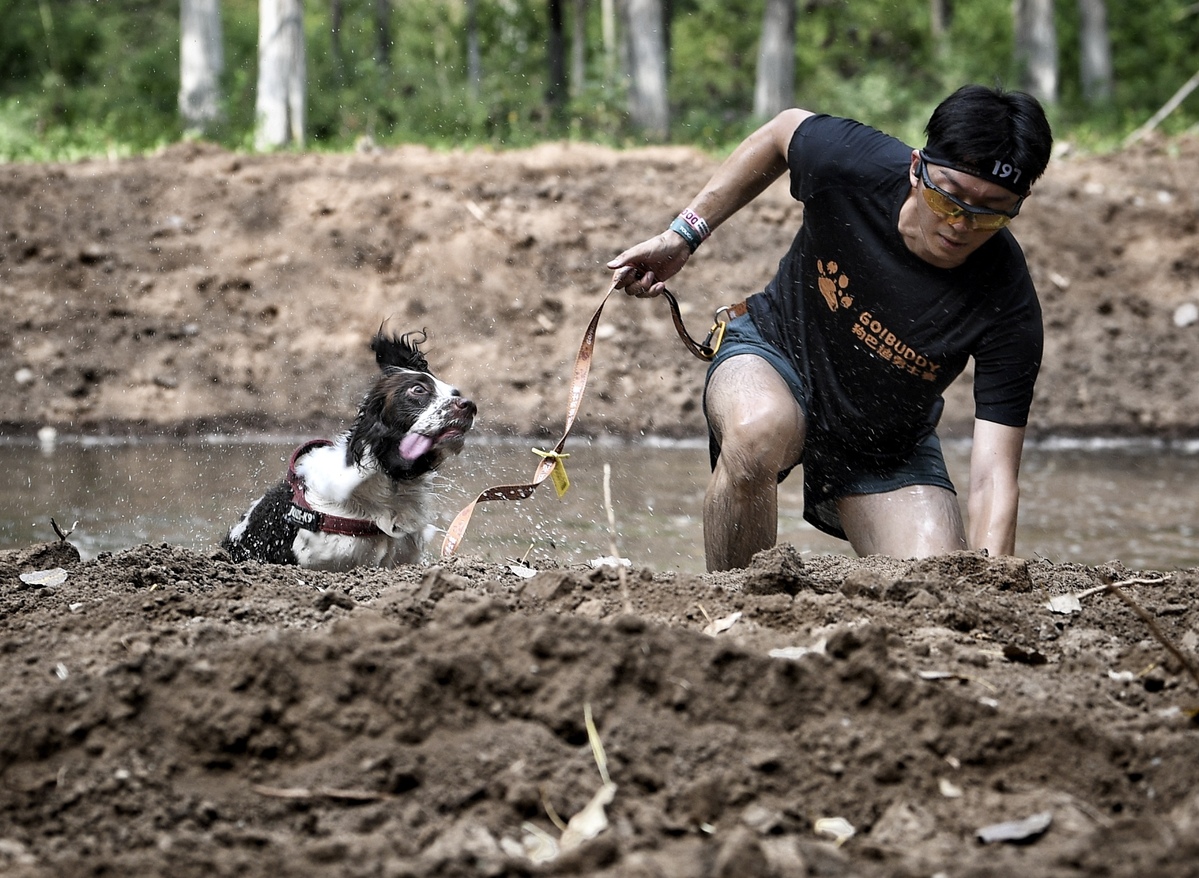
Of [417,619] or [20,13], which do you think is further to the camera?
[20,13]

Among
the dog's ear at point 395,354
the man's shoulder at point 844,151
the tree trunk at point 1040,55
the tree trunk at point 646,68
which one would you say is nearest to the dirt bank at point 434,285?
the tree trunk at point 646,68

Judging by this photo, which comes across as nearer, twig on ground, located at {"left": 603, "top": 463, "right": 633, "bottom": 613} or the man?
twig on ground, located at {"left": 603, "top": 463, "right": 633, "bottom": 613}

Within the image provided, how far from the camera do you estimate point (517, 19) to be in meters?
34.2

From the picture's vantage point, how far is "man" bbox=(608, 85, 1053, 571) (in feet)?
14.6

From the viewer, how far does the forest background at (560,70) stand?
1794cm

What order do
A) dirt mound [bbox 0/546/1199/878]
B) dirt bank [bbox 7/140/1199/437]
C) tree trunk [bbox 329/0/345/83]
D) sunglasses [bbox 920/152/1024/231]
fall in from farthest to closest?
tree trunk [bbox 329/0/345/83] → dirt bank [bbox 7/140/1199/437] → sunglasses [bbox 920/152/1024/231] → dirt mound [bbox 0/546/1199/878]

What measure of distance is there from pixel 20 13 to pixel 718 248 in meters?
19.6

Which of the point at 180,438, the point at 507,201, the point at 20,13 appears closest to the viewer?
the point at 180,438

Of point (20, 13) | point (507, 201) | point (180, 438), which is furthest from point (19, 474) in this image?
point (20, 13)

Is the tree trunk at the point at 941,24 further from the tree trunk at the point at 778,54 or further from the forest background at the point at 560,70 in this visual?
the tree trunk at the point at 778,54

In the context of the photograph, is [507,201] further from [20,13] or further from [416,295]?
[20,13]

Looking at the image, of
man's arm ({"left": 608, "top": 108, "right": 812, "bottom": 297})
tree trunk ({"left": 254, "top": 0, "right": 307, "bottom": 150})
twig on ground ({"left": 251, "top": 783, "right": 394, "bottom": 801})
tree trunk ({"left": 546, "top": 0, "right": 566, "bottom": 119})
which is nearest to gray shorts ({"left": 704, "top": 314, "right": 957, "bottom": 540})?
man's arm ({"left": 608, "top": 108, "right": 812, "bottom": 297})

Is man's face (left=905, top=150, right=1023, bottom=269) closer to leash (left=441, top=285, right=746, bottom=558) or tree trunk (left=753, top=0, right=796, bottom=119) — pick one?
leash (left=441, top=285, right=746, bottom=558)

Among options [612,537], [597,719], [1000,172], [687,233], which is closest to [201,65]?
[687,233]
